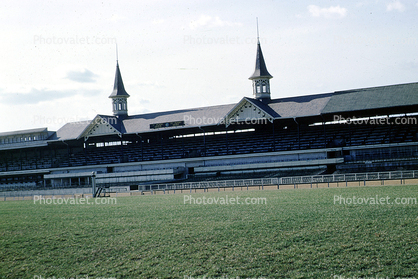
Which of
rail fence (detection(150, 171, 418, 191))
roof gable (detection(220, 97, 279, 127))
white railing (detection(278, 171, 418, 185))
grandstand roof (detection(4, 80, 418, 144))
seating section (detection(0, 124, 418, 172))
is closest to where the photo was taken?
white railing (detection(278, 171, 418, 185))

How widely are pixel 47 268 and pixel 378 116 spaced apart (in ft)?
135

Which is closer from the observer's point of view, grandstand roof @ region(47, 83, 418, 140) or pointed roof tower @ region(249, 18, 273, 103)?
grandstand roof @ region(47, 83, 418, 140)

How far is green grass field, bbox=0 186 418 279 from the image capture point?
35.3 ft

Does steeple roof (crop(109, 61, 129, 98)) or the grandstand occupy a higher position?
steeple roof (crop(109, 61, 129, 98))

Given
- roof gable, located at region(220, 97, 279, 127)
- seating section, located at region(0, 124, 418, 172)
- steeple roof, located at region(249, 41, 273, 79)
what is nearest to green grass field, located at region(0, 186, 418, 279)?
seating section, located at region(0, 124, 418, 172)

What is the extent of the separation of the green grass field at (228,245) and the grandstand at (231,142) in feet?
80.5

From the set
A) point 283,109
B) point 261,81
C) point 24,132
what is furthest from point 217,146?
point 24,132

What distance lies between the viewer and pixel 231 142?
5012cm

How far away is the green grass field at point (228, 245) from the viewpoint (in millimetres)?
10750

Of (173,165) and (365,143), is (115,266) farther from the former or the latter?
(173,165)

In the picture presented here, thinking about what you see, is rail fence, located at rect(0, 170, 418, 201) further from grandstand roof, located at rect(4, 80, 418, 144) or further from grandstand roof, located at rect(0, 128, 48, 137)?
grandstand roof, located at rect(0, 128, 48, 137)

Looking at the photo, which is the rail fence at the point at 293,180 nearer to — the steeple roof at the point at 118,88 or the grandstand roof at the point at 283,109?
the grandstand roof at the point at 283,109

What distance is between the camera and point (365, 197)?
67.1 feet

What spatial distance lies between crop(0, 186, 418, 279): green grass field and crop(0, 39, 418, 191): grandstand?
24537 mm
